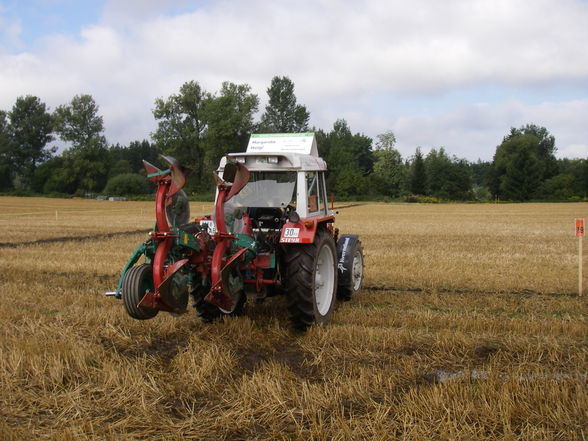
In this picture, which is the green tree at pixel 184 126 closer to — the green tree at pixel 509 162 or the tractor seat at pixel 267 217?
the green tree at pixel 509 162

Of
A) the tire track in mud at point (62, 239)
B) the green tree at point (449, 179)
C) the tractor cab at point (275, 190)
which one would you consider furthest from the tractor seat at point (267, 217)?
the green tree at point (449, 179)

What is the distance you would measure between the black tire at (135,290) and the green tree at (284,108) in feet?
251

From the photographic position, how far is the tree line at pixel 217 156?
63.8 meters

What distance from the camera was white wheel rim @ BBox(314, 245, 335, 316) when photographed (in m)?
6.65

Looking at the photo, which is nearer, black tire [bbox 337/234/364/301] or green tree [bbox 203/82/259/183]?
black tire [bbox 337/234/364/301]

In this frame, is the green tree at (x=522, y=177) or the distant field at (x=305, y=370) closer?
the distant field at (x=305, y=370)

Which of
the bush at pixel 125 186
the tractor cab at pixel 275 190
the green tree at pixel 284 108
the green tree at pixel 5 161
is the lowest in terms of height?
the tractor cab at pixel 275 190

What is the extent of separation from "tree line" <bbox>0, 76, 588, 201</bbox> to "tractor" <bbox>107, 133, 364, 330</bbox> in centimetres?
5115

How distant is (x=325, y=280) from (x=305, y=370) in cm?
206

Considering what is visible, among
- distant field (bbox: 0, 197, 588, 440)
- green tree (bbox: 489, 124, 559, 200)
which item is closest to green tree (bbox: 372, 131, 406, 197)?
green tree (bbox: 489, 124, 559, 200)

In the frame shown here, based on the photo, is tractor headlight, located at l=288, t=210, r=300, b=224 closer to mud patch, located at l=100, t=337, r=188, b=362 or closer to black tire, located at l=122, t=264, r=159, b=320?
mud patch, located at l=100, t=337, r=188, b=362

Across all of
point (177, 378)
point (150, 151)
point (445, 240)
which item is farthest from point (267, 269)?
point (150, 151)

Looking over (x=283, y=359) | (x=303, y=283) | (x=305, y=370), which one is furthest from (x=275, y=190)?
(x=305, y=370)

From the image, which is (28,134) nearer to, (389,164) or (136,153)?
(136,153)
